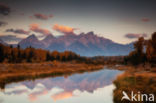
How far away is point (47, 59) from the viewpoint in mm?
140250

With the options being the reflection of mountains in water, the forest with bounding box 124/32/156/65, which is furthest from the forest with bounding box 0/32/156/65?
the reflection of mountains in water

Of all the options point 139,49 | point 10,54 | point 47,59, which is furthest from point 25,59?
point 139,49

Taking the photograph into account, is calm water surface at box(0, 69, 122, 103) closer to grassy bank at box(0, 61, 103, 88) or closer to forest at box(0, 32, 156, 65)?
grassy bank at box(0, 61, 103, 88)

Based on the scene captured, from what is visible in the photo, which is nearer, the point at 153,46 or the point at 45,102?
the point at 45,102

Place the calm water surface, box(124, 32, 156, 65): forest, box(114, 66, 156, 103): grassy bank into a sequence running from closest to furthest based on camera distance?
1. box(114, 66, 156, 103): grassy bank
2. the calm water surface
3. box(124, 32, 156, 65): forest

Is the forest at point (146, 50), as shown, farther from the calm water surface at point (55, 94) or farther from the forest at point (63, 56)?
the calm water surface at point (55, 94)

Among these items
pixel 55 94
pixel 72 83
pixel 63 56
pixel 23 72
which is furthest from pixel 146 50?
pixel 63 56

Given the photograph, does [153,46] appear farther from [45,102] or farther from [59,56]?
[59,56]

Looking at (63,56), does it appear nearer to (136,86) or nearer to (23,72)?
(23,72)

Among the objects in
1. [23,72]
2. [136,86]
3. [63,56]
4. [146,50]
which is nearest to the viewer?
[136,86]

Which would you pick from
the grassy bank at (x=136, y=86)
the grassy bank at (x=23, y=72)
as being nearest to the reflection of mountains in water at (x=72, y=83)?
the grassy bank at (x=23, y=72)

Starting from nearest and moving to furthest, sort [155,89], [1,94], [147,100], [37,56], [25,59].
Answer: [147,100] → [155,89] → [1,94] → [25,59] → [37,56]

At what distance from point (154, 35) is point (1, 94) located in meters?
52.6

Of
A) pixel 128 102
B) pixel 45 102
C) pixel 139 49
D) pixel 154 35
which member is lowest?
pixel 45 102
